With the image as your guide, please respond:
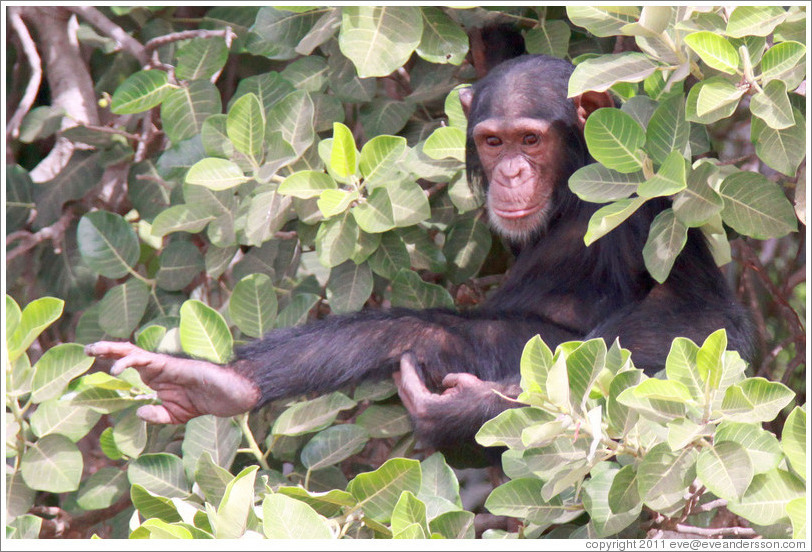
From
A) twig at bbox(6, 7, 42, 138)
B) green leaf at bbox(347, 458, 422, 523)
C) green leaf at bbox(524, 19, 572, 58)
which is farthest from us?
twig at bbox(6, 7, 42, 138)

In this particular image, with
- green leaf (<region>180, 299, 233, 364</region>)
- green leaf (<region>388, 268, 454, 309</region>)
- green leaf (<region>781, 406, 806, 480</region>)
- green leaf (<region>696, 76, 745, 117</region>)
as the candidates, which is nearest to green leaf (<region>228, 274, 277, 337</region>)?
green leaf (<region>180, 299, 233, 364</region>)

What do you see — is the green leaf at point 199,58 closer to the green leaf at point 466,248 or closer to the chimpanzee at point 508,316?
the chimpanzee at point 508,316

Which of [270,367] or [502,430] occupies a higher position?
[502,430]

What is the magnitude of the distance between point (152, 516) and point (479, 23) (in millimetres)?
2023

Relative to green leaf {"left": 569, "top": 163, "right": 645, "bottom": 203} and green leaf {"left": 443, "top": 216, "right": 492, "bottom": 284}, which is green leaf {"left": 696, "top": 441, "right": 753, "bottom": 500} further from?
green leaf {"left": 443, "top": 216, "right": 492, "bottom": 284}

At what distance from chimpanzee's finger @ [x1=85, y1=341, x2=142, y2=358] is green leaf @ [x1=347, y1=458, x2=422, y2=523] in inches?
33.4

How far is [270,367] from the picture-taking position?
10.6 ft

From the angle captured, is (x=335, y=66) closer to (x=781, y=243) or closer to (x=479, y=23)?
(x=479, y=23)

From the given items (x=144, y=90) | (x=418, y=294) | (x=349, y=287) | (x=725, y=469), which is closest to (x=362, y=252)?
(x=349, y=287)

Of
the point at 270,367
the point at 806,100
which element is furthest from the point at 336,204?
the point at 806,100

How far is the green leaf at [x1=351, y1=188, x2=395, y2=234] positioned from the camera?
3.08m

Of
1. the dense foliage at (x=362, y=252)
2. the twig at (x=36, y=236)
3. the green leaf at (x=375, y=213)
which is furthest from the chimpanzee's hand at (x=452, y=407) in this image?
the twig at (x=36, y=236)

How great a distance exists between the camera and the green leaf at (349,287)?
3.30 meters

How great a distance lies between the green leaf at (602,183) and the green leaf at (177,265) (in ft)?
5.00
